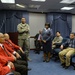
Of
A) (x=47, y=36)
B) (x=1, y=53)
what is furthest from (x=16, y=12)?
(x=1, y=53)

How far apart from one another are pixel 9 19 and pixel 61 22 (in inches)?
114

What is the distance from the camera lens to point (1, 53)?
118 inches

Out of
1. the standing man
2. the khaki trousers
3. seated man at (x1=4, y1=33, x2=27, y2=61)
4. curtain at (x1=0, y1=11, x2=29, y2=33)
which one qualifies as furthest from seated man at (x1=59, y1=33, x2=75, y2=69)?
curtain at (x1=0, y1=11, x2=29, y2=33)

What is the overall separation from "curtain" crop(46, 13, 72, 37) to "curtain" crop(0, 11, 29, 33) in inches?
54.4

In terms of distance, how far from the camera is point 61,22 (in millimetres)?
8945

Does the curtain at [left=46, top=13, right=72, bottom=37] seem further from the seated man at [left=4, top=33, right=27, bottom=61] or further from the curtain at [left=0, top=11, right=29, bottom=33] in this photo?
the seated man at [left=4, top=33, right=27, bottom=61]

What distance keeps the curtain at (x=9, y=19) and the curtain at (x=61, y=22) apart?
138 cm

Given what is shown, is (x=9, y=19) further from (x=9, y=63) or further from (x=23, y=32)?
(x=9, y=63)

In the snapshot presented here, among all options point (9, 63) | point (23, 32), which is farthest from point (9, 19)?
point (9, 63)

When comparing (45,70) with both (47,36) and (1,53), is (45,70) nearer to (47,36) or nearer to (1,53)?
(47,36)

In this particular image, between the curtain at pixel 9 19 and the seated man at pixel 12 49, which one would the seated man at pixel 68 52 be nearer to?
the seated man at pixel 12 49

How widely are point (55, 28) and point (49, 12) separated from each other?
3.09 feet

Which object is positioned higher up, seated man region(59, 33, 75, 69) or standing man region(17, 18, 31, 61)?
standing man region(17, 18, 31, 61)

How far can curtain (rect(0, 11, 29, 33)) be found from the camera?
26.9ft
